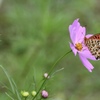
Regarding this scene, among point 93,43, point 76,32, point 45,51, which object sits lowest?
point 45,51

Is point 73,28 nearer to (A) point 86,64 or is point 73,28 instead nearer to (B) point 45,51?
(A) point 86,64

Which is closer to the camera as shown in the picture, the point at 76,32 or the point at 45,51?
the point at 76,32

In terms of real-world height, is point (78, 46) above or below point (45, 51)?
above

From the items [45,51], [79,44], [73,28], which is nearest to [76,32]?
[73,28]

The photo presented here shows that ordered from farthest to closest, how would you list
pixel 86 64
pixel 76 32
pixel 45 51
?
pixel 45 51, pixel 76 32, pixel 86 64

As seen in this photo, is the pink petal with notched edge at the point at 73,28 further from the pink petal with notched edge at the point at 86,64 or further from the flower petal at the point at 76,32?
the pink petal with notched edge at the point at 86,64

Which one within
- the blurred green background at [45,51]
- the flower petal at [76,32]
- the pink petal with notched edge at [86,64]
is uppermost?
the flower petal at [76,32]

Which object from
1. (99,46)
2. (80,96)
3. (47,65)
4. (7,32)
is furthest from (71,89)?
(99,46)

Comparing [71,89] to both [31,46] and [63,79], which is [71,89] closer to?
[63,79]

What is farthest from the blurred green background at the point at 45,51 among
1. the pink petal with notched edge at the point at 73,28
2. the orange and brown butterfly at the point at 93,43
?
the pink petal with notched edge at the point at 73,28
